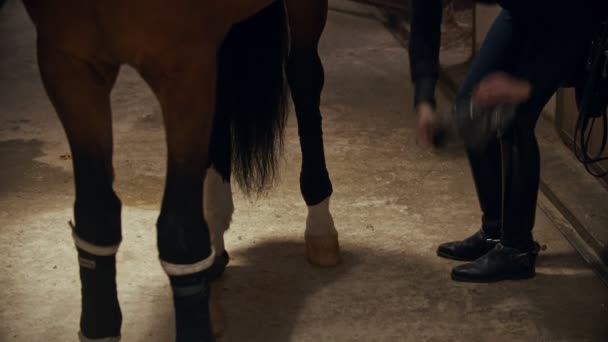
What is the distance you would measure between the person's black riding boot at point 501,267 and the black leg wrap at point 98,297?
0.97m

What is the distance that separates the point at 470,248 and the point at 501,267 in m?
0.17

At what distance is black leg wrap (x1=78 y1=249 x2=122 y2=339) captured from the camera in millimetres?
1865

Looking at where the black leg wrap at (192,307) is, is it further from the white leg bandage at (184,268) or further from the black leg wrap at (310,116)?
the black leg wrap at (310,116)

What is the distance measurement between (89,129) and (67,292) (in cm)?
84

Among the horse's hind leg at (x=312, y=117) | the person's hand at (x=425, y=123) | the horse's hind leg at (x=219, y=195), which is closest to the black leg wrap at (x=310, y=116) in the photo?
the horse's hind leg at (x=312, y=117)

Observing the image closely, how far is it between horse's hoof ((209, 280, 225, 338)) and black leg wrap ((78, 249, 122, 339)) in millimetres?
285

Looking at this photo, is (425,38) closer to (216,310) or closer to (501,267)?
(501,267)

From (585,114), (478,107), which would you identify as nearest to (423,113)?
(478,107)

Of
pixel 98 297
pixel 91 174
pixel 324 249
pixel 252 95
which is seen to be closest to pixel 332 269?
pixel 324 249

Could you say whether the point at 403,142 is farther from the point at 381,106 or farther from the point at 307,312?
the point at 307,312

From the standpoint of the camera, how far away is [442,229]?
2812 mm

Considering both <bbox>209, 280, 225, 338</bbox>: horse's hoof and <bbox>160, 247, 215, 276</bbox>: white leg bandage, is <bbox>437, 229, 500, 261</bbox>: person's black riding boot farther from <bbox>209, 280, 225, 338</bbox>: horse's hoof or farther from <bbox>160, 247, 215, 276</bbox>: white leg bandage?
<bbox>160, 247, 215, 276</bbox>: white leg bandage

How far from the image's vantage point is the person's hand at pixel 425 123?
6.37 ft

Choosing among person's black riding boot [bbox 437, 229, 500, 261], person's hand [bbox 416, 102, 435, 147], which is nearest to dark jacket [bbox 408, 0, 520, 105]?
person's hand [bbox 416, 102, 435, 147]
